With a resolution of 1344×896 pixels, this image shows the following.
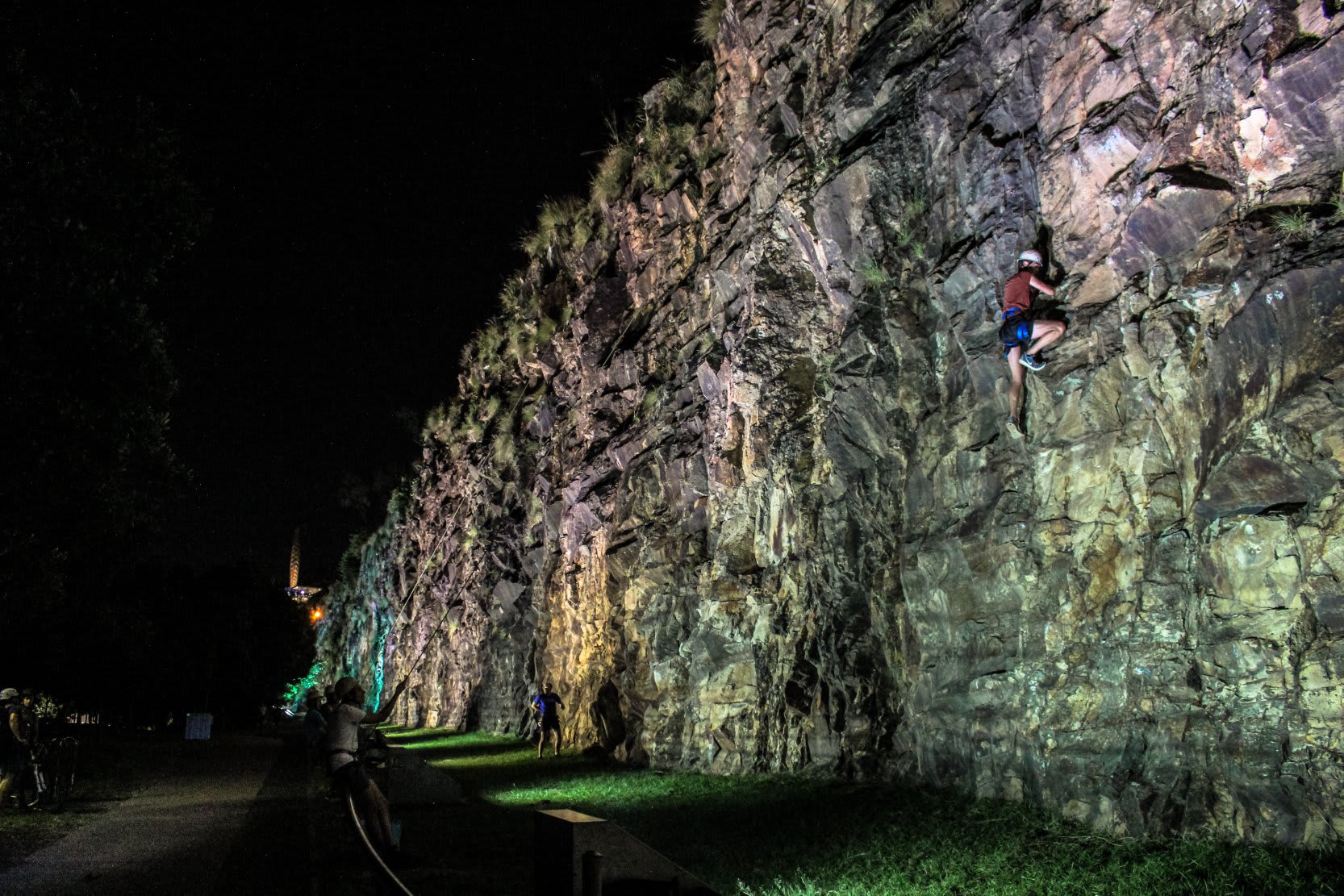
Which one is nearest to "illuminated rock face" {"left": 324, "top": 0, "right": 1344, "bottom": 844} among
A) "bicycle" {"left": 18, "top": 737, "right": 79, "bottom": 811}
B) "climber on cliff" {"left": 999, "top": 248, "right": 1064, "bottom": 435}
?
"climber on cliff" {"left": 999, "top": 248, "right": 1064, "bottom": 435}

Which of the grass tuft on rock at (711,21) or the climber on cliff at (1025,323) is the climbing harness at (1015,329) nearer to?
the climber on cliff at (1025,323)

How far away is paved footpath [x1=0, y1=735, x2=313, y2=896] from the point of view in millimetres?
8969

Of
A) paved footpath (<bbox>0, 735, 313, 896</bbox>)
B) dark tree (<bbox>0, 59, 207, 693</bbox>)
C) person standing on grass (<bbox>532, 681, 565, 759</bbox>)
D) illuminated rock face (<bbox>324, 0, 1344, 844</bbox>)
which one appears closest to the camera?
illuminated rock face (<bbox>324, 0, 1344, 844</bbox>)

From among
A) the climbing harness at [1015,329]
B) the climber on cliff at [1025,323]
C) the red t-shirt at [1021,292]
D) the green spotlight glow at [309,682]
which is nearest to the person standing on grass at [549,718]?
the climber on cliff at [1025,323]

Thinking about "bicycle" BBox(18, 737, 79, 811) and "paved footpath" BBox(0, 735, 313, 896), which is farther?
"bicycle" BBox(18, 737, 79, 811)

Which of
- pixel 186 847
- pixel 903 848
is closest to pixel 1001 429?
pixel 903 848

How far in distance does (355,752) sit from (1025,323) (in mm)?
7888

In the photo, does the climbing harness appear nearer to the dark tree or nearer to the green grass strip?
the green grass strip

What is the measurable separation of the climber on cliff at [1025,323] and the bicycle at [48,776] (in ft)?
50.8

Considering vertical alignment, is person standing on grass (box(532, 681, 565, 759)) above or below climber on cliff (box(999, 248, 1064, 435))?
below

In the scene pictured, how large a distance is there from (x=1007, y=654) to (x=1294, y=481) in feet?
12.0

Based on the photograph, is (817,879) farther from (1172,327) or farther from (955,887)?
(1172,327)

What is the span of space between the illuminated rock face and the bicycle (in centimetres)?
988

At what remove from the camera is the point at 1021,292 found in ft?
34.2
